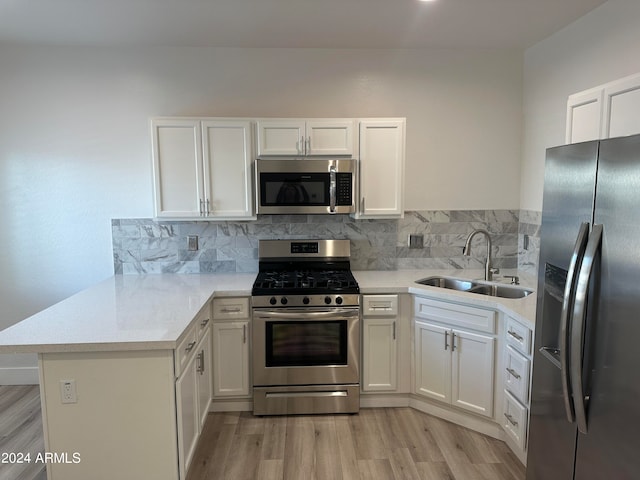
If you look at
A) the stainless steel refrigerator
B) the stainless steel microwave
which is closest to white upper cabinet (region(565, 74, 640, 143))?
the stainless steel refrigerator

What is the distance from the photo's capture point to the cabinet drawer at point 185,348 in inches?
82.9

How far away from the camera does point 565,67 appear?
9.91ft

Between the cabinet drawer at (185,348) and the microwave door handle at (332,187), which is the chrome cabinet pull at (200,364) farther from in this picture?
the microwave door handle at (332,187)

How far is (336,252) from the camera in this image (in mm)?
3582

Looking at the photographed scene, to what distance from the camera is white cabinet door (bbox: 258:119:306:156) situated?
3199 mm

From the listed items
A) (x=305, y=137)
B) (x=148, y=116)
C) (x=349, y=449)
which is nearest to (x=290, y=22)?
(x=305, y=137)

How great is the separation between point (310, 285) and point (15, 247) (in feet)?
8.19

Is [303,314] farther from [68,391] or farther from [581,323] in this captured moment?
[581,323]

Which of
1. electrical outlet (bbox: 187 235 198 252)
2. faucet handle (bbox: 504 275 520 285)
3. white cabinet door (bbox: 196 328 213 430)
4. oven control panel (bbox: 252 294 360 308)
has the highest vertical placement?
electrical outlet (bbox: 187 235 198 252)

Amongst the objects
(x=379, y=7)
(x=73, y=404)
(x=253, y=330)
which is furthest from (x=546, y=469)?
(x=379, y=7)

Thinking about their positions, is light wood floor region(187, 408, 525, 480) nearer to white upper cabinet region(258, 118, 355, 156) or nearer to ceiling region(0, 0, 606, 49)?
white upper cabinet region(258, 118, 355, 156)

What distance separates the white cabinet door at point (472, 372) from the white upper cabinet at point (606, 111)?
4.53ft

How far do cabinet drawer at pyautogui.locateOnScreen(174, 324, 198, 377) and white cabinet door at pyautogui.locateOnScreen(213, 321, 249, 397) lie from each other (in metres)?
0.50

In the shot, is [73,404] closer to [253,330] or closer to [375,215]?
[253,330]
